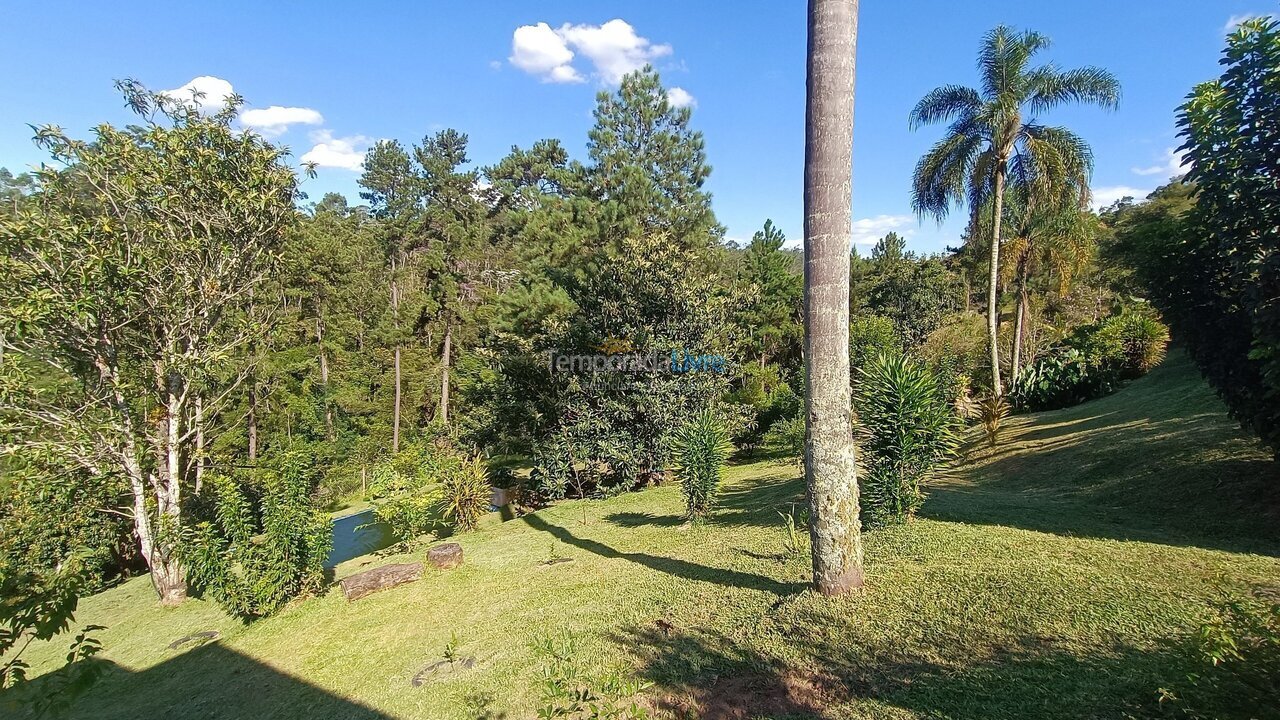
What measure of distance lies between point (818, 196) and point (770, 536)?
4.02m

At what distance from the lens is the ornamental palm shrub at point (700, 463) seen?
24.9 feet

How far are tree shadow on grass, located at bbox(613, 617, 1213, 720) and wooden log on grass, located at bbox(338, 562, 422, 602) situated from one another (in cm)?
421

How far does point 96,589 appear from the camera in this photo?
9.78 meters

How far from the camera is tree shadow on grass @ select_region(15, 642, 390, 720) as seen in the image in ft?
13.6

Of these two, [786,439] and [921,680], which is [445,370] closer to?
[786,439]

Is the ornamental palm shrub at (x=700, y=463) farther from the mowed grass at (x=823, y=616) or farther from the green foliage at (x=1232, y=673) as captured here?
the green foliage at (x=1232, y=673)

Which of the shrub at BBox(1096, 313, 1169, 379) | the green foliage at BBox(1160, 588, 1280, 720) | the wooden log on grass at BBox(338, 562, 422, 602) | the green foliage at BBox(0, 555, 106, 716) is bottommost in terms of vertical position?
the wooden log on grass at BBox(338, 562, 422, 602)

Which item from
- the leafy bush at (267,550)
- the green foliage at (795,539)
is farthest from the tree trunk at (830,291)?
the leafy bush at (267,550)

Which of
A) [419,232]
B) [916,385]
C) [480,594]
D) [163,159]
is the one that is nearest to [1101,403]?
[916,385]

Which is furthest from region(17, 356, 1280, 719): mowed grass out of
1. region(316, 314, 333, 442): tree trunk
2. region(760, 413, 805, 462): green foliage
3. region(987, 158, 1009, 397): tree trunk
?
region(316, 314, 333, 442): tree trunk

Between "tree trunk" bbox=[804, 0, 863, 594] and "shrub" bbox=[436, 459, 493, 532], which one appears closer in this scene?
"tree trunk" bbox=[804, 0, 863, 594]

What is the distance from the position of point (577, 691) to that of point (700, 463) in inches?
192

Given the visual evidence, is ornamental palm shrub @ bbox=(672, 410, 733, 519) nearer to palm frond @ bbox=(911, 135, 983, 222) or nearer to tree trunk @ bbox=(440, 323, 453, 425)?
palm frond @ bbox=(911, 135, 983, 222)

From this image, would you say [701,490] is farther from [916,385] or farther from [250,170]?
[250,170]
